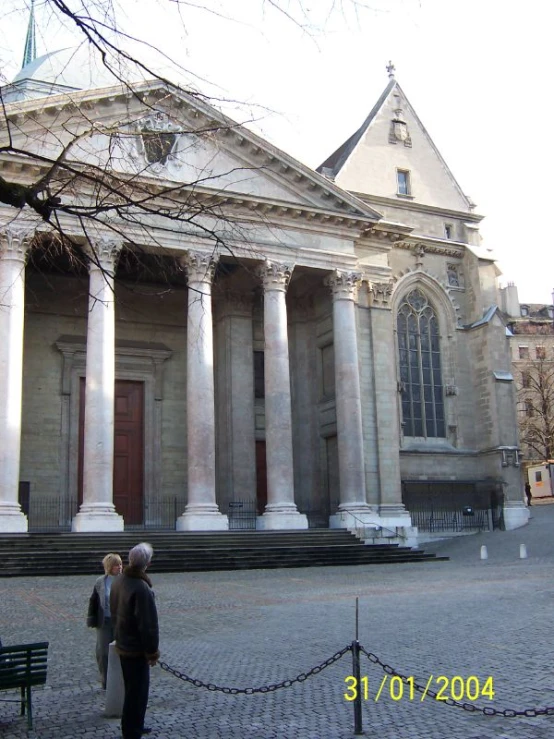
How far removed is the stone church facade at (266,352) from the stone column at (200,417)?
0.08m

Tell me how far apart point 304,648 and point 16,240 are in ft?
60.6

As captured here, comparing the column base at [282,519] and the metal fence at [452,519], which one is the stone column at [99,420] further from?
the metal fence at [452,519]

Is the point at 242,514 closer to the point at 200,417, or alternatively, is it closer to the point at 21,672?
the point at 200,417

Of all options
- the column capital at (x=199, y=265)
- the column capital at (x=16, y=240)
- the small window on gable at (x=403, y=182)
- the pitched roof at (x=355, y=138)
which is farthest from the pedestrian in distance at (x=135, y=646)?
the small window on gable at (x=403, y=182)

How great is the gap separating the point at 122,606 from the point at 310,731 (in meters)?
1.99

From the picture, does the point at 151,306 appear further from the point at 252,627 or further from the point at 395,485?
the point at 252,627

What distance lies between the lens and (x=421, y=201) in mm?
37938

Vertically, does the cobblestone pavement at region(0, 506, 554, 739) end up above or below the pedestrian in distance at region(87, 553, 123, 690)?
below

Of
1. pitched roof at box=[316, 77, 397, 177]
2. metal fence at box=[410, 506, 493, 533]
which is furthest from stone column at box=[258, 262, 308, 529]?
pitched roof at box=[316, 77, 397, 177]

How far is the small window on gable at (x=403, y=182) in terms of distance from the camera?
38.0 metres

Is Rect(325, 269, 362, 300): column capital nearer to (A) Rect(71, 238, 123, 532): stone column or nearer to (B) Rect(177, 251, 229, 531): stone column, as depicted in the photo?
(B) Rect(177, 251, 229, 531): stone column

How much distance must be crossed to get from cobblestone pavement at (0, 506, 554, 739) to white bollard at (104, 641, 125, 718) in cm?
10

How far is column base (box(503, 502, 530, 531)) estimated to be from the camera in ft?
112
